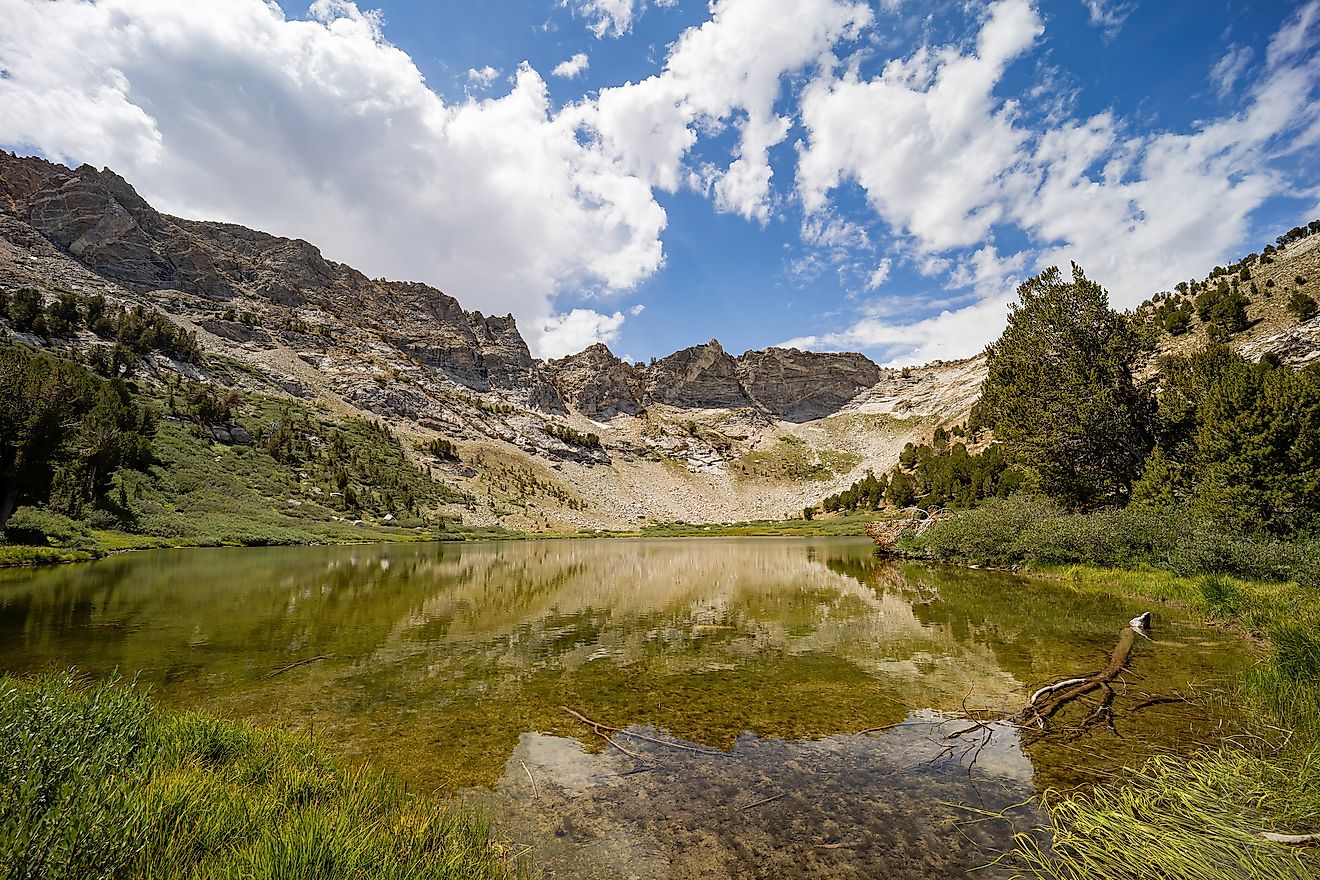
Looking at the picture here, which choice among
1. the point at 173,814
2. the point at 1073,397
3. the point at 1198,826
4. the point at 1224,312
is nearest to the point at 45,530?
the point at 173,814

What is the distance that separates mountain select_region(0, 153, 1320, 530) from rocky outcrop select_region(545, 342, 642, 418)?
694 mm

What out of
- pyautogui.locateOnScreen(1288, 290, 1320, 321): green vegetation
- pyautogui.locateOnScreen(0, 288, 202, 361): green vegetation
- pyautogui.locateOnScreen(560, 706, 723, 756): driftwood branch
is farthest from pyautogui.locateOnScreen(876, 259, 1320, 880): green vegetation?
pyautogui.locateOnScreen(0, 288, 202, 361): green vegetation

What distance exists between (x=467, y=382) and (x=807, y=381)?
113139 millimetres

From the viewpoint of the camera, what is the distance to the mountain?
103688mm

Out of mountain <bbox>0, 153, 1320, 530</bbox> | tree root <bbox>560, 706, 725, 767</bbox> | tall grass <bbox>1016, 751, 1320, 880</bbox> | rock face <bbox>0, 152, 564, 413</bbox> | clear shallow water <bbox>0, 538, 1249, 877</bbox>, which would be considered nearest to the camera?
tall grass <bbox>1016, 751, 1320, 880</bbox>

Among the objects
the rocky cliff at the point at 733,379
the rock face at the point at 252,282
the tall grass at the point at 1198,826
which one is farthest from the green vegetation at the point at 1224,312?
the rock face at the point at 252,282

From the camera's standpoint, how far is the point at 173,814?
10.6 feet

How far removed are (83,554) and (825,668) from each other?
41.3 metres

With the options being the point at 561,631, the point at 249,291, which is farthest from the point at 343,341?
the point at 561,631

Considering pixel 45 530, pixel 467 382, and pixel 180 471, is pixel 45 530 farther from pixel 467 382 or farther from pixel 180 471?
pixel 467 382

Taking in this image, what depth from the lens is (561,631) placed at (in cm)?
1589

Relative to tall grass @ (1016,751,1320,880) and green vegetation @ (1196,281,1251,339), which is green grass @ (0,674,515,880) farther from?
green vegetation @ (1196,281,1251,339)

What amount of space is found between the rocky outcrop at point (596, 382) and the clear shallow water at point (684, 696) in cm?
15359

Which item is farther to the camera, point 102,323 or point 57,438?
point 102,323
